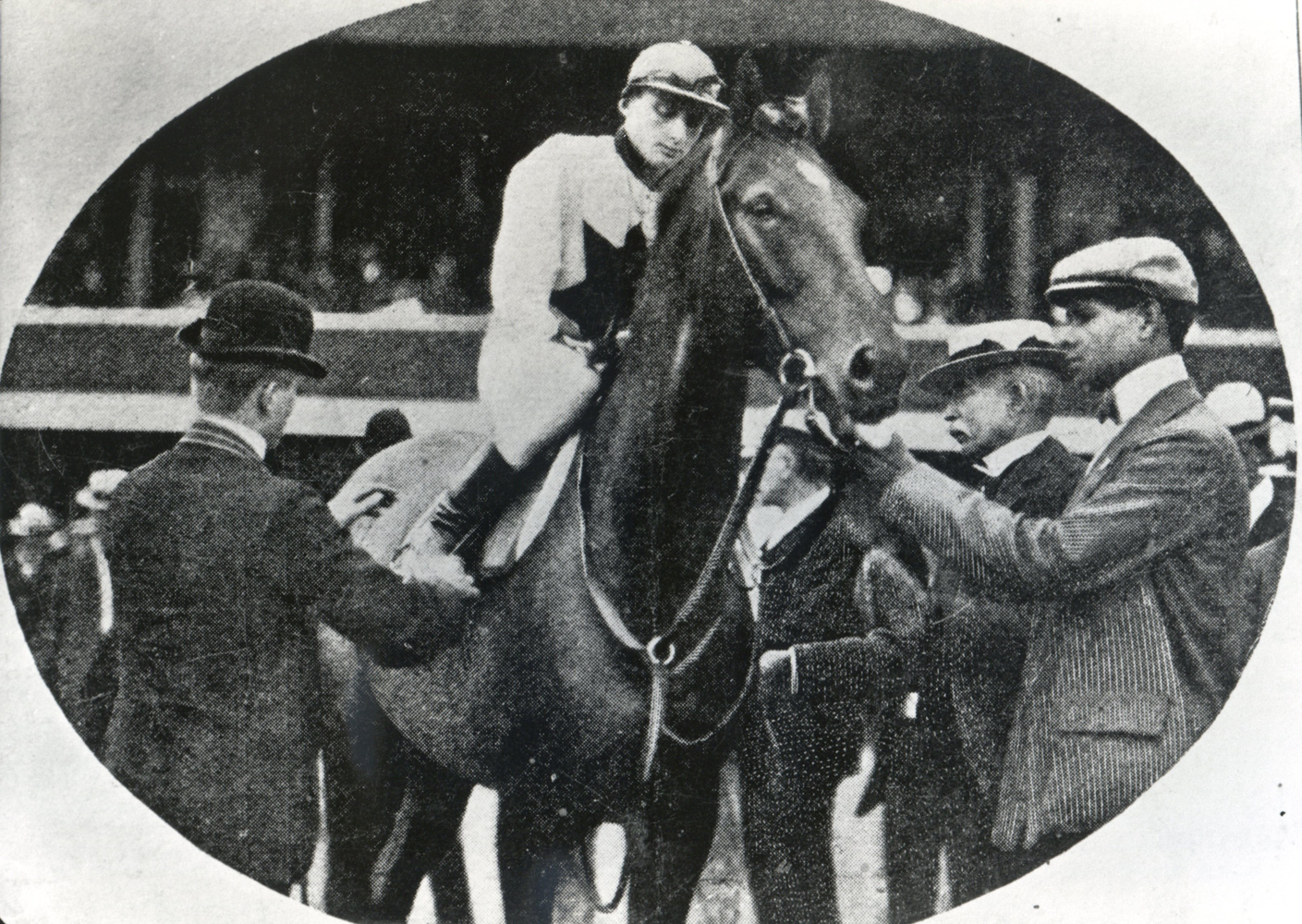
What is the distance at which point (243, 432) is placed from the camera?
3.19 meters

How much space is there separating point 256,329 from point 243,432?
11.0 inches

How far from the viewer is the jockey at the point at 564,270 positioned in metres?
3.13

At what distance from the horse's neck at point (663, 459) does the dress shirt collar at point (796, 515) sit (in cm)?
18

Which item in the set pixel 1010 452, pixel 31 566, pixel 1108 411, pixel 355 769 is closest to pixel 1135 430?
pixel 1108 411

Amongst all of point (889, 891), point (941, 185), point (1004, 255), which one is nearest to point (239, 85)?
point (941, 185)

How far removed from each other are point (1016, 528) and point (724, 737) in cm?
95

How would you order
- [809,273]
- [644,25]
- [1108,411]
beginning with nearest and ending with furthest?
[809,273], [1108,411], [644,25]

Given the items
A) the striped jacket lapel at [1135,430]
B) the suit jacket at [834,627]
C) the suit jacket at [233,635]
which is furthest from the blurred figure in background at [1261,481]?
the suit jacket at [233,635]

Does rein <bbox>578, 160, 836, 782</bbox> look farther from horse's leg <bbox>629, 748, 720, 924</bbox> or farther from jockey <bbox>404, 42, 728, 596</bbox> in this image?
jockey <bbox>404, 42, 728, 596</bbox>

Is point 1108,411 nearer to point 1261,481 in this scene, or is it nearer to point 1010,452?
point 1010,452

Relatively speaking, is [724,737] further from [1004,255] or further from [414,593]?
[1004,255]

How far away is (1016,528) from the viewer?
321 cm

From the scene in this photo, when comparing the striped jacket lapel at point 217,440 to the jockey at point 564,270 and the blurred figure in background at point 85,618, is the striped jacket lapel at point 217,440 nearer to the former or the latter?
the blurred figure in background at point 85,618

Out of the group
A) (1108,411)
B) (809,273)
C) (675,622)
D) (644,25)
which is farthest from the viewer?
(644,25)
